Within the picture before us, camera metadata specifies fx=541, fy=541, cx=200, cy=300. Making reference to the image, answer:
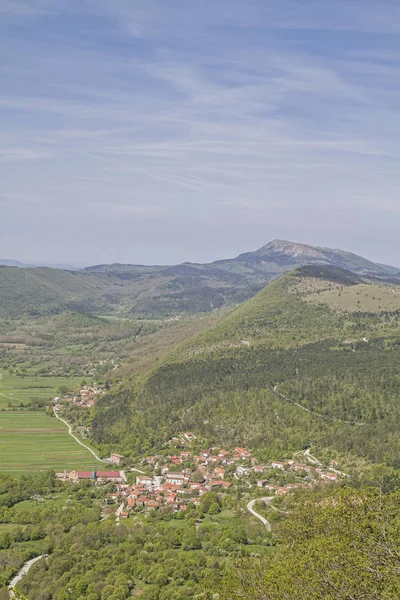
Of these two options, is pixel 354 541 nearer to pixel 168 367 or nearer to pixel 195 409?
pixel 195 409

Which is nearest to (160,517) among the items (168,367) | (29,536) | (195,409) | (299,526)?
(29,536)

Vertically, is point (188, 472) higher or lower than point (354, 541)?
lower

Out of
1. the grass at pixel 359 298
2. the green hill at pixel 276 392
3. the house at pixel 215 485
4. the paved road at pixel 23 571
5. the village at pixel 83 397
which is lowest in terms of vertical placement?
the paved road at pixel 23 571

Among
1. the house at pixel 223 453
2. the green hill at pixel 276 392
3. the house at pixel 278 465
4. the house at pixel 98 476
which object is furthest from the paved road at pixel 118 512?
the green hill at pixel 276 392

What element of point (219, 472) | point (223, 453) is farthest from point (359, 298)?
point (219, 472)

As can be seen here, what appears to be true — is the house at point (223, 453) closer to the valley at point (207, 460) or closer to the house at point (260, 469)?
the valley at point (207, 460)

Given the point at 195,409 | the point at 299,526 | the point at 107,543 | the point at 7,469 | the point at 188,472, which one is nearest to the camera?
the point at 299,526
